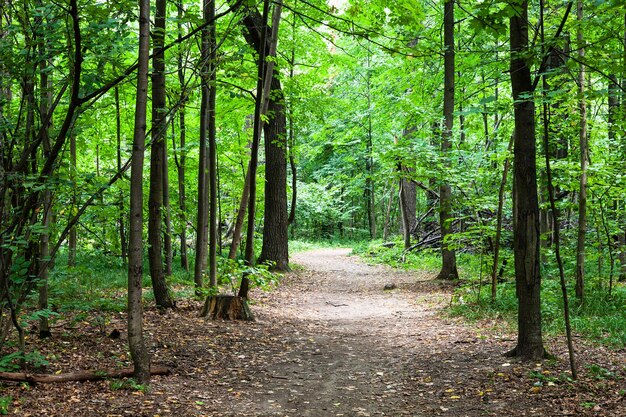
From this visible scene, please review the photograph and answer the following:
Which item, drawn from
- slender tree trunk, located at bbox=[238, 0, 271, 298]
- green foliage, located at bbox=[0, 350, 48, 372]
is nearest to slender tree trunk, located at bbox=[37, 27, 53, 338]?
green foliage, located at bbox=[0, 350, 48, 372]

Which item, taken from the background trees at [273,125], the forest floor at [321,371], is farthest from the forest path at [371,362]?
the background trees at [273,125]

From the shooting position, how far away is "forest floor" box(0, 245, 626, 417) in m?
4.44

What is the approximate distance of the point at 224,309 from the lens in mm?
8281

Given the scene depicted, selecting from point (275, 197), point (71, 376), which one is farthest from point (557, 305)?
point (275, 197)

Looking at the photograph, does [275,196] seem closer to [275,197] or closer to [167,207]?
[275,197]

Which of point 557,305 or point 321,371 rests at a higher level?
point 557,305

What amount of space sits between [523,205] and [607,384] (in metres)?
1.98

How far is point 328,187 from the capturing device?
36938 mm

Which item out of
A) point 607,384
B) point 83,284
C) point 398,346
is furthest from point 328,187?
point 607,384

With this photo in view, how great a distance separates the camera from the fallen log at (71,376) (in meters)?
4.46

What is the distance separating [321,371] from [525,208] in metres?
3.08

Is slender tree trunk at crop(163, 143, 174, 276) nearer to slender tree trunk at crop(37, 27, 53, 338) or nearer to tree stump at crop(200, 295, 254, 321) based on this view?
tree stump at crop(200, 295, 254, 321)

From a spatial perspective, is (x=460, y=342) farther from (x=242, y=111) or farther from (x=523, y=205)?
(x=242, y=111)

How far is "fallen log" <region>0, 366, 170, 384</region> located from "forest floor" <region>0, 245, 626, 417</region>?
0.21 ft
